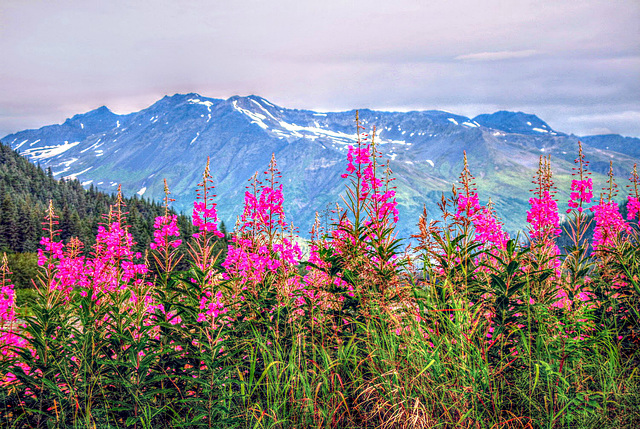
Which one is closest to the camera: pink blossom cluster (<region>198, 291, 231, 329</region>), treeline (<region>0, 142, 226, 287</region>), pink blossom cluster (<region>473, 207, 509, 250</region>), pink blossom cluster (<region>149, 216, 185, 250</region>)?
pink blossom cluster (<region>198, 291, 231, 329</region>)

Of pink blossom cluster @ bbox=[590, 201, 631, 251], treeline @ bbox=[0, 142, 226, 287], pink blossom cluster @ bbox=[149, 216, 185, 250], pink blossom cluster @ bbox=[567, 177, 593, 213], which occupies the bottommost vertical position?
treeline @ bbox=[0, 142, 226, 287]

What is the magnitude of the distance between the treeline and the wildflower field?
1679mm

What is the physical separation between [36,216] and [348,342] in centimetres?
11147

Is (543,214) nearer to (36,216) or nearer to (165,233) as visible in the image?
(165,233)

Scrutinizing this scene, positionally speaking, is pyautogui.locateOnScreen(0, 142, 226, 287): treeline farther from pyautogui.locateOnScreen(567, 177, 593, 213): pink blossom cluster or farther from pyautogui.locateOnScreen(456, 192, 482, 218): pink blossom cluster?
pyautogui.locateOnScreen(567, 177, 593, 213): pink blossom cluster

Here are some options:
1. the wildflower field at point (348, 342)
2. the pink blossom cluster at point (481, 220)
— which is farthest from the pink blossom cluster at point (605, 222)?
the pink blossom cluster at point (481, 220)

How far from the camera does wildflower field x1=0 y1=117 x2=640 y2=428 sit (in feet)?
13.6

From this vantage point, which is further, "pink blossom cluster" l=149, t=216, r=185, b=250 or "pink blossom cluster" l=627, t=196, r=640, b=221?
"pink blossom cluster" l=627, t=196, r=640, b=221

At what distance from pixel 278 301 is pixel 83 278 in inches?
202

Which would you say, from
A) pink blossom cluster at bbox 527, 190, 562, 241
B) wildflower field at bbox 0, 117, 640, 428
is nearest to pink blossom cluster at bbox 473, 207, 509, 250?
wildflower field at bbox 0, 117, 640, 428

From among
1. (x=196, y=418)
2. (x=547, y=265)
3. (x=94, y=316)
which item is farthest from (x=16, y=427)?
(x=547, y=265)

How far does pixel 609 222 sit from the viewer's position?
23.4 feet

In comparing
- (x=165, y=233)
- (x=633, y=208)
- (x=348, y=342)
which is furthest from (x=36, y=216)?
(x=633, y=208)

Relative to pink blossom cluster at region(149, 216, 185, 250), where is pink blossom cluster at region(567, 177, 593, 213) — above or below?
above
